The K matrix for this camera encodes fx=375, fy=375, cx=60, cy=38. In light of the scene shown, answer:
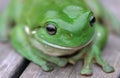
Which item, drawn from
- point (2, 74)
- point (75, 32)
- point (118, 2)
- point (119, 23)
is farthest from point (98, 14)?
point (2, 74)

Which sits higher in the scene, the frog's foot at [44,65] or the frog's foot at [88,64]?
the frog's foot at [88,64]

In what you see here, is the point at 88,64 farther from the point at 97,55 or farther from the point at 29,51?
the point at 29,51

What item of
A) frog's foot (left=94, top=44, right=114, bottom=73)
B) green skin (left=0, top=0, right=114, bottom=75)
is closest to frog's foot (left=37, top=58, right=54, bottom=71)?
green skin (left=0, top=0, right=114, bottom=75)

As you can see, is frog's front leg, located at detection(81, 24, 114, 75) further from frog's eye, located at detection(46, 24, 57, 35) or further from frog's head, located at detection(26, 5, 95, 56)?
frog's eye, located at detection(46, 24, 57, 35)

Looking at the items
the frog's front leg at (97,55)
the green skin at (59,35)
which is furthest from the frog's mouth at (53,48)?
the frog's front leg at (97,55)

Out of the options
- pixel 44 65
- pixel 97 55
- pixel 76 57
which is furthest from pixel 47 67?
pixel 97 55

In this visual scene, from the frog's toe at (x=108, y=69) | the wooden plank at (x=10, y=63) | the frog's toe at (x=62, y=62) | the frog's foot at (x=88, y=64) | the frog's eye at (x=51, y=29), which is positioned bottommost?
the wooden plank at (x=10, y=63)

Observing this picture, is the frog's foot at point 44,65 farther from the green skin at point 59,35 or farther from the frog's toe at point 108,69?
the frog's toe at point 108,69
